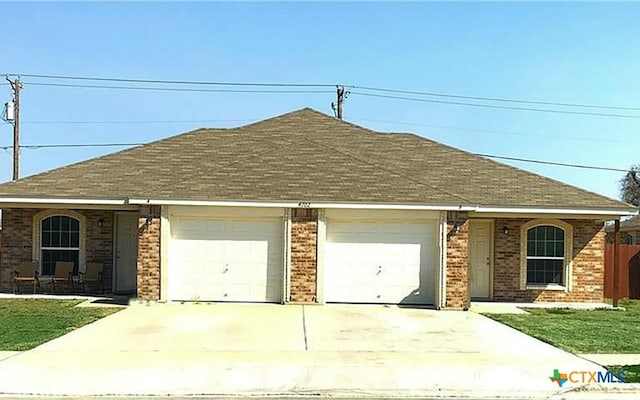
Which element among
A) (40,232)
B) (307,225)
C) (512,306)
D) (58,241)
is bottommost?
(512,306)

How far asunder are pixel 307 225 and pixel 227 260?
7.63 ft

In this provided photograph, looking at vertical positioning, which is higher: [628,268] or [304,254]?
[304,254]

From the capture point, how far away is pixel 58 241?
20.5m

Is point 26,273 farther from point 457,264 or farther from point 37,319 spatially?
point 457,264

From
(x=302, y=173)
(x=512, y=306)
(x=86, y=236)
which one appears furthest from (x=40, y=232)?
(x=512, y=306)

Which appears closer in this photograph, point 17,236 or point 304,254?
point 304,254

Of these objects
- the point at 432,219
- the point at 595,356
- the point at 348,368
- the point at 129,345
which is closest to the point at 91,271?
the point at 129,345

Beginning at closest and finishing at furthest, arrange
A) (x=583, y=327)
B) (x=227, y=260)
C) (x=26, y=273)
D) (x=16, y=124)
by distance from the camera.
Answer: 1. (x=583, y=327)
2. (x=227, y=260)
3. (x=26, y=273)
4. (x=16, y=124)

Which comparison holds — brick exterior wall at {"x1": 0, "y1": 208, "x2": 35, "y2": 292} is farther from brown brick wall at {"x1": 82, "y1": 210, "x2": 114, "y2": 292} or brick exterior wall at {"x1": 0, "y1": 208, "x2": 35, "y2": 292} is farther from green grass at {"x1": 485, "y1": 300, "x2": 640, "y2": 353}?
green grass at {"x1": 485, "y1": 300, "x2": 640, "y2": 353}

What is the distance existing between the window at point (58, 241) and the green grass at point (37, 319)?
6.25 feet

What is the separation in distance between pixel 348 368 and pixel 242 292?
27.2ft

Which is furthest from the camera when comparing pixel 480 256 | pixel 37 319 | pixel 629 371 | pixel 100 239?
pixel 480 256

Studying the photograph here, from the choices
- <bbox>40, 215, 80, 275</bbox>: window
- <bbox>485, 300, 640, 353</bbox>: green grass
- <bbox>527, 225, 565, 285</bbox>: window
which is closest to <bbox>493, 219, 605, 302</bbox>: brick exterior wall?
<bbox>527, 225, 565, 285</bbox>: window

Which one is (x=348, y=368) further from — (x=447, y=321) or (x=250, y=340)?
(x=447, y=321)
